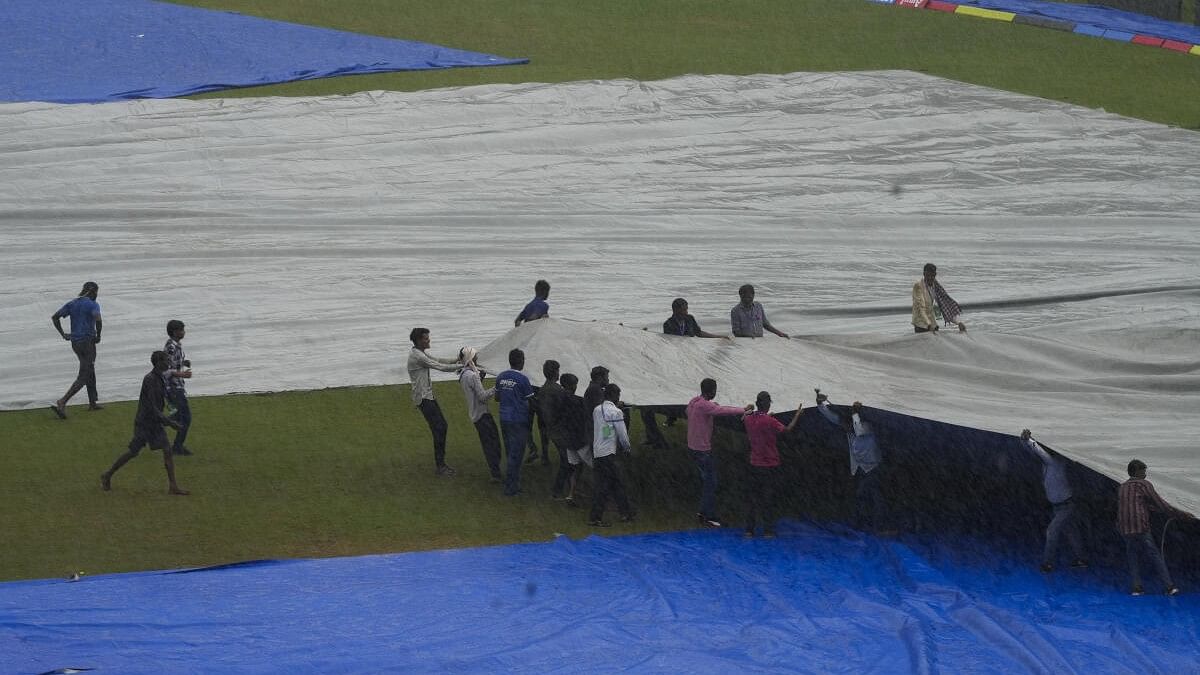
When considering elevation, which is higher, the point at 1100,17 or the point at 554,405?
the point at 1100,17

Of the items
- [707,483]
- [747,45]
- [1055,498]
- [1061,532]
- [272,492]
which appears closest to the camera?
[1055,498]

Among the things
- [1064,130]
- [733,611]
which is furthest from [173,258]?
[1064,130]

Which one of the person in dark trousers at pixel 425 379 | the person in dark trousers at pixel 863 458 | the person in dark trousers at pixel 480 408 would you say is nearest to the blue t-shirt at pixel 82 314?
the person in dark trousers at pixel 425 379

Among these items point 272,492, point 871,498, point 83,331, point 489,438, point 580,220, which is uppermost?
point 580,220

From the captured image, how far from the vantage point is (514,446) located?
51.5ft

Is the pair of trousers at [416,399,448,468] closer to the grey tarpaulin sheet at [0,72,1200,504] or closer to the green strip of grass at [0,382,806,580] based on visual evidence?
the green strip of grass at [0,382,806,580]

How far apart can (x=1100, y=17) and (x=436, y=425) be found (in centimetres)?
2764

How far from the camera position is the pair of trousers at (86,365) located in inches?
706

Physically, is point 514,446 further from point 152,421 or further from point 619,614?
point 152,421

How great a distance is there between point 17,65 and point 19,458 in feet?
53.3

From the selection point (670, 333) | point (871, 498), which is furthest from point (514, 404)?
point (871, 498)

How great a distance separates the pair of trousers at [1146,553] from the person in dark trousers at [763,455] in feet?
10.6

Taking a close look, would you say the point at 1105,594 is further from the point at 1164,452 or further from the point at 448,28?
the point at 448,28

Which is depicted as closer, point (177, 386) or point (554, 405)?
point (554, 405)
